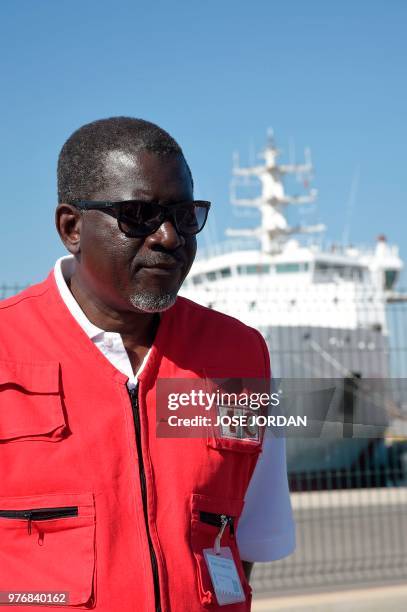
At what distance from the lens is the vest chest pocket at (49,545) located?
68.5 inches

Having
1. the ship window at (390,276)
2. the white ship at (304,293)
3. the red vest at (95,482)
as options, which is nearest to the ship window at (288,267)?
the white ship at (304,293)

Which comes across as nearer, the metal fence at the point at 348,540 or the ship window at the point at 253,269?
the metal fence at the point at 348,540

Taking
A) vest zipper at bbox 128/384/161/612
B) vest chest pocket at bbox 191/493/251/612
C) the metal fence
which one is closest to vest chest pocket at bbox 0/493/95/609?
vest zipper at bbox 128/384/161/612

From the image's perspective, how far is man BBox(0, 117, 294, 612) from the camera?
1.76 m

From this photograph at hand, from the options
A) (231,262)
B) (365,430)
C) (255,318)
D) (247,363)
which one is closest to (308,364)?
(255,318)

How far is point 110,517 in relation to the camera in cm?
178

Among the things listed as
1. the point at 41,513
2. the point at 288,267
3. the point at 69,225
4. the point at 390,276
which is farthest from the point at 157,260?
the point at 390,276

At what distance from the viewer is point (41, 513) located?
69.3 inches

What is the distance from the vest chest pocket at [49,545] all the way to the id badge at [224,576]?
0.94 ft

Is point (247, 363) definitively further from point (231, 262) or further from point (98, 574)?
point (231, 262)

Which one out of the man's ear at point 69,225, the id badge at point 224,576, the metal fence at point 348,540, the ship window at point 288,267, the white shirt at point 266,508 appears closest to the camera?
the id badge at point 224,576

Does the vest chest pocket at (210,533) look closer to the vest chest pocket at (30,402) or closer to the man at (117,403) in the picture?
the man at (117,403)

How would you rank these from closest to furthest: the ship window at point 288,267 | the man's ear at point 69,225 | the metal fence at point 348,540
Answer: the man's ear at point 69,225 → the metal fence at point 348,540 → the ship window at point 288,267

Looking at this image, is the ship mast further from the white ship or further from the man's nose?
the man's nose
